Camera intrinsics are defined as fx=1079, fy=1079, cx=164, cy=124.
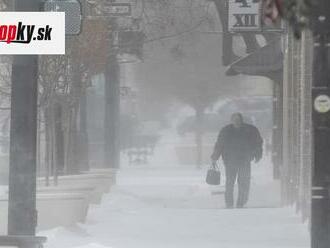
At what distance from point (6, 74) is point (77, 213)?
535cm

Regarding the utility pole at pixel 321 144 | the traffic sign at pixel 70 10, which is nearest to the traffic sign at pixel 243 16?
the traffic sign at pixel 70 10

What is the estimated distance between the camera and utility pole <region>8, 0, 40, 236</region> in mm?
8758

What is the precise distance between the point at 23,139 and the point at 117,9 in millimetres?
9385

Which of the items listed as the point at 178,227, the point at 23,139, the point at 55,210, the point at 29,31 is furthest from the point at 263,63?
the point at 23,139

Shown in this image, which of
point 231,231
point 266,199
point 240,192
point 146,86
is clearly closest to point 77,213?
point 231,231

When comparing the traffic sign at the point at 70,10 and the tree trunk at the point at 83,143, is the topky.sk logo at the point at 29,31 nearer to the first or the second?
the traffic sign at the point at 70,10

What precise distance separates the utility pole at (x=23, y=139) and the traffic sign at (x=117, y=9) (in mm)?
8773

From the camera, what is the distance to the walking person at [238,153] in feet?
57.5

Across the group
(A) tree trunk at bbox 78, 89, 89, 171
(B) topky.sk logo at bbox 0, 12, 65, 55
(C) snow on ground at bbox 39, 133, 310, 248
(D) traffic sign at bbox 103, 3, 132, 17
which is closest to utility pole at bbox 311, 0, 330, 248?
(B) topky.sk logo at bbox 0, 12, 65, 55

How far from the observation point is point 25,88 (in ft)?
28.8

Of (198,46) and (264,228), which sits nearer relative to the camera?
(264,228)

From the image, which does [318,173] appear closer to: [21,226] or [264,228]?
[21,226]

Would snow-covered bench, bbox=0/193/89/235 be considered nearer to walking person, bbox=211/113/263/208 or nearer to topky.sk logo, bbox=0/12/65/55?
topky.sk logo, bbox=0/12/65/55

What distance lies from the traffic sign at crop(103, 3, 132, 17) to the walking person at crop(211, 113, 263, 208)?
8.18ft
